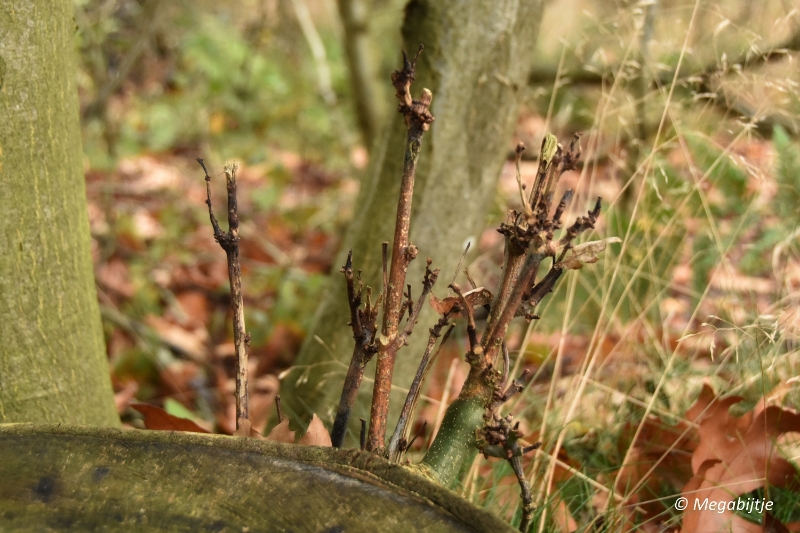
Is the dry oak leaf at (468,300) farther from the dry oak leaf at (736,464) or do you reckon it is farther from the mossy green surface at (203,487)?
the dry oak leaf at (736,464)

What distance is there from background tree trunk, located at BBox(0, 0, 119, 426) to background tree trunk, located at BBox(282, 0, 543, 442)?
1.84ft

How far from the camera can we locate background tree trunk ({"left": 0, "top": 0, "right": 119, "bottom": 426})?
45.4 inches

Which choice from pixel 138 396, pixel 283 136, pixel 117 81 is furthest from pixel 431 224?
pixel 283 136

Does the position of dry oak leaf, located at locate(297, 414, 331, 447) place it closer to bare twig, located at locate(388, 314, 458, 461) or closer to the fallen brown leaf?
bare twig, located at locate(388, 314, 458, 461)

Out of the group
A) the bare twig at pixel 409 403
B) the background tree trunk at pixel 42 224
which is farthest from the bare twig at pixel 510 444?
the background tree trunk at pixel 42 224

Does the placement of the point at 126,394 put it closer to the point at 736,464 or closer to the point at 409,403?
the point at 409,403

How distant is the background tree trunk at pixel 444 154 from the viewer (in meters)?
1.66

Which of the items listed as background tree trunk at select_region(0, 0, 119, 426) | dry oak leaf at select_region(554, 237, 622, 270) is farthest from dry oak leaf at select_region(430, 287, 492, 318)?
background tree trunk at select_region(0, 0, 119, 426)

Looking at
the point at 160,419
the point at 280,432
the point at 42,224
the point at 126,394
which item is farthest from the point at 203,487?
the point at 126,394

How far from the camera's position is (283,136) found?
19.9 feet

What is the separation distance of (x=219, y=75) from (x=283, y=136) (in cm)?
80

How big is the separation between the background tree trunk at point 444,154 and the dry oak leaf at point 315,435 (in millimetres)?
493

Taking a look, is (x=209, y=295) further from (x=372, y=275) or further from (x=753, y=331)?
(x=753, y=331)

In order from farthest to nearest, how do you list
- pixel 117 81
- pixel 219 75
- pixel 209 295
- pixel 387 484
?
1. pixel 219 75
2. pixel 209 295
3. pixel 117 81
4. pixel 387 484
